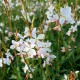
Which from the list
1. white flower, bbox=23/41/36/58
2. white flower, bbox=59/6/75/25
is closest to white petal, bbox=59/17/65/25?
white flower, bbox=59/6/75/25

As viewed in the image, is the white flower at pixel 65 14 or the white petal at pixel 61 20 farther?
the white petal at pixel 61 20

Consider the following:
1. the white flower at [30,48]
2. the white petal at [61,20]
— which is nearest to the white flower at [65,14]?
the white petal at [61,20]

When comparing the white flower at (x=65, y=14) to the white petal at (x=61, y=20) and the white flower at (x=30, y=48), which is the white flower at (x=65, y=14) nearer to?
the white petal at (x=61, y=20)

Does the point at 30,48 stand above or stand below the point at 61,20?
below

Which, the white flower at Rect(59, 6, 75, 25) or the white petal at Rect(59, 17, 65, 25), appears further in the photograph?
the white petal at Rect(59, 17, 65, 25)

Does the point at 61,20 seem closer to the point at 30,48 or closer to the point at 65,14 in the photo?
the point at 65,14

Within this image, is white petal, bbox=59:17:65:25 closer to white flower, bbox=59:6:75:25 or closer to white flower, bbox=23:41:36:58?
white flower, bbox=59:6:75:25

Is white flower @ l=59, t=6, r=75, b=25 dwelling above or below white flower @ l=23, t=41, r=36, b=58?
above

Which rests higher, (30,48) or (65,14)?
(65,14)

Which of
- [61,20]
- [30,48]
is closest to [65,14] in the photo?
[61,20]

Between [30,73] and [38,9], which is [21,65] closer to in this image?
[30,73]

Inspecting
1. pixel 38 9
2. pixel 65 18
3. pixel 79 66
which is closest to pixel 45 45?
pixel 65 18

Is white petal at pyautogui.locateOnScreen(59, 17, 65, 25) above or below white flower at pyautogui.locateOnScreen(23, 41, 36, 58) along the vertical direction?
above
